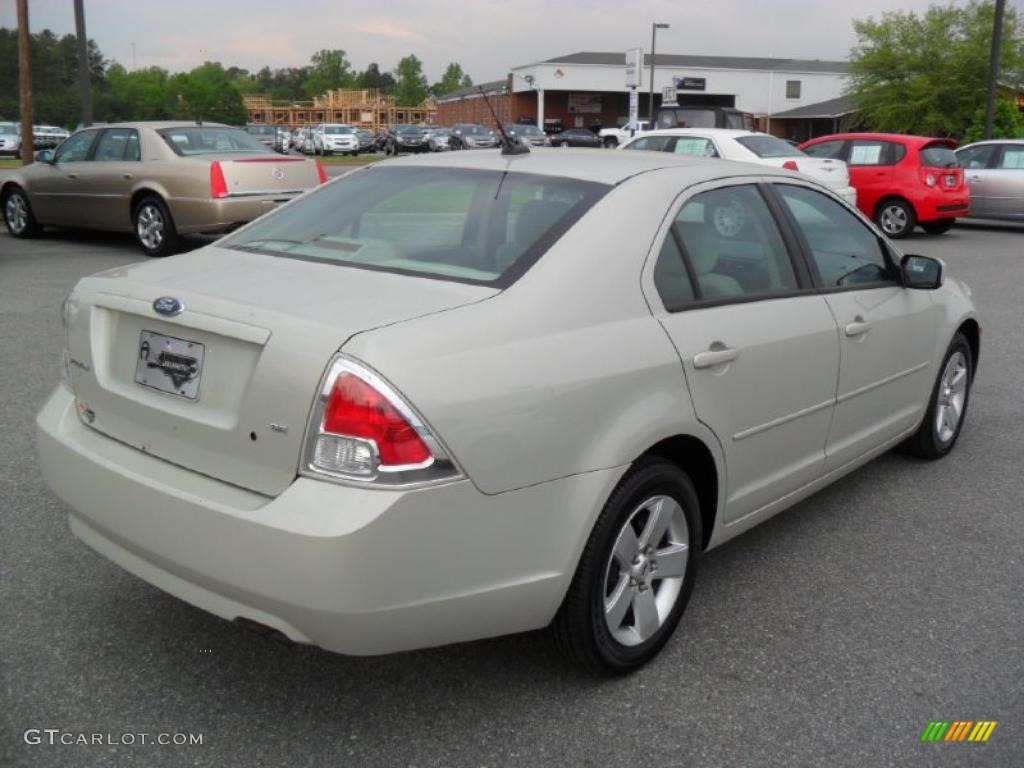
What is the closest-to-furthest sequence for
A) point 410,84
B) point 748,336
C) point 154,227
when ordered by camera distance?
point 748,336, point 154,227, point 410,84

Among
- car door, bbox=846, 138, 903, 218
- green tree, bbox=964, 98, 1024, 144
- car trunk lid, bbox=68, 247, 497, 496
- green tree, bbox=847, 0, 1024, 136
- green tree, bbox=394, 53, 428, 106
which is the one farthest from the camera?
green tree, bbox=394, 53, 428, 106

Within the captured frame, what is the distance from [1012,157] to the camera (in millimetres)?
17516

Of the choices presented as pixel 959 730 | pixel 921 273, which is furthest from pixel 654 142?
pixel 959 730

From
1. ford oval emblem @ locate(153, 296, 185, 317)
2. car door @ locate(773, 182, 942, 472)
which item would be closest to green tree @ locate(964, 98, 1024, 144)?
car door @ locate(773, 182, 942, 472)

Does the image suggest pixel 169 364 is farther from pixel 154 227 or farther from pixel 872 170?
pixel 872 170

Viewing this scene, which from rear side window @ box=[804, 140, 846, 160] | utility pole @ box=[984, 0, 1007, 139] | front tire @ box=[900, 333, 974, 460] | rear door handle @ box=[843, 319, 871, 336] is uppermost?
utility pole @ box=[984, 0, 1007, 139]

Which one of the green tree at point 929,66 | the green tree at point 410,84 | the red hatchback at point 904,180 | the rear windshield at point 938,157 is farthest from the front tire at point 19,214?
the green tree at point 410,84

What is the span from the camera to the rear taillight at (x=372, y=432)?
2434 millimetres

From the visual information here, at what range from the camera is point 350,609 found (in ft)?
8.00

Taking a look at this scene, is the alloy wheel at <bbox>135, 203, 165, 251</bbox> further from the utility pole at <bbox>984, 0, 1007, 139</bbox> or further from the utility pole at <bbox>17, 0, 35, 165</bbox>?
the utility pole at <bbox>984, 0, 1007, 139</bbox>

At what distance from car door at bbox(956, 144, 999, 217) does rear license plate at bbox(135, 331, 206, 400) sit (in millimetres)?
17614

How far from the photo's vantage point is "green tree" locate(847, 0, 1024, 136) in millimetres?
38531

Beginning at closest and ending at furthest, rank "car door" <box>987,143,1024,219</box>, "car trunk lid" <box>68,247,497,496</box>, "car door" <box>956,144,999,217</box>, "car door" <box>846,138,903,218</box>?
"car trunk lid" <box>68,247,497,496</box> → "car door" <box>846,138,903,218</box> → "car door" <box>987,143,1024,219</box> → "car door" <box>956,144,999,217</box>

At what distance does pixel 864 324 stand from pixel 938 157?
44.9 feet
